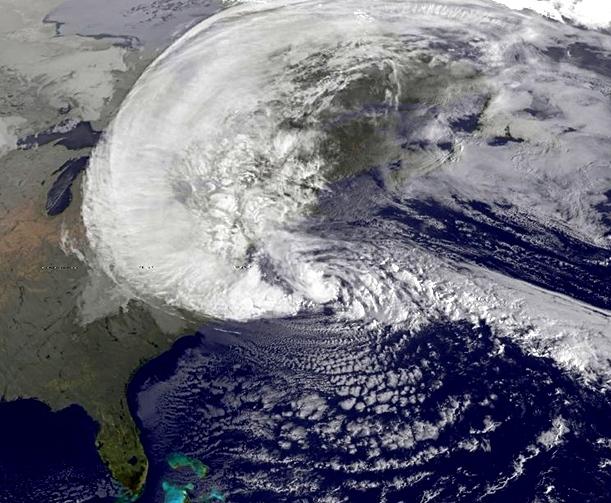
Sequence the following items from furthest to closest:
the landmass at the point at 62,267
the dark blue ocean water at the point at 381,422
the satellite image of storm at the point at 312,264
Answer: the landmass at the point at 62,267
the satellite image of storm at the point at 312,264
the dark blue ocean water at the point at 381,422

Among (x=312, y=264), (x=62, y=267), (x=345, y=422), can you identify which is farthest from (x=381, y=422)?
(x=62, y=267)

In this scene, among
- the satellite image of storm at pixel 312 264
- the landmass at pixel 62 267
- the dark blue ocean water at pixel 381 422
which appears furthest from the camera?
the landmass at pixel 62 267

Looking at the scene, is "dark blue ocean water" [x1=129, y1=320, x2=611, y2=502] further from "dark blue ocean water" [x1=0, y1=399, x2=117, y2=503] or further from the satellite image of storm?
"dark blue ocean water" [x1=0, y1=399, x2=117, y2=503]

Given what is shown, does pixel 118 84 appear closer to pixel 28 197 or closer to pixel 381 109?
pixel 28 197

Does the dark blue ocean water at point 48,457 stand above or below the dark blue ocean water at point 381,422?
below

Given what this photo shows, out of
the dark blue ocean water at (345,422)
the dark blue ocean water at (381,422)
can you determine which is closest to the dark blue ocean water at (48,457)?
the dark blue ocean water at (345,422)

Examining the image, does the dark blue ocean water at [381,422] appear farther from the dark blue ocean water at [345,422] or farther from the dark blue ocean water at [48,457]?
the dark blue ocean water at [48,457]

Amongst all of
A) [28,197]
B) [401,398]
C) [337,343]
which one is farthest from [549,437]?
[28,197]

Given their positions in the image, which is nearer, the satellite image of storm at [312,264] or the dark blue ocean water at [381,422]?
the dark blue ocean water at [381,422]
